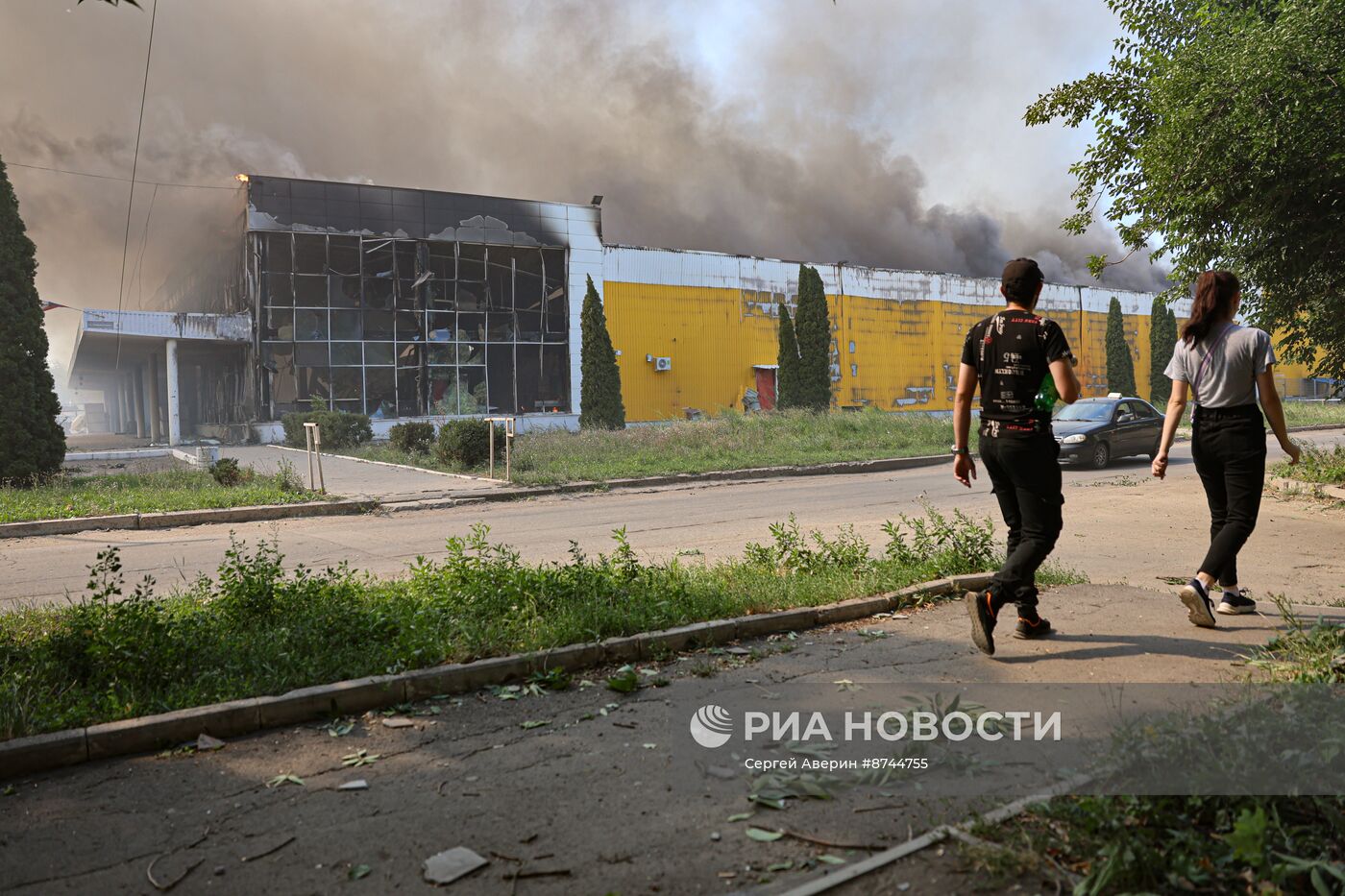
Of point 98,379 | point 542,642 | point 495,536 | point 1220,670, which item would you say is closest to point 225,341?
point 495,536

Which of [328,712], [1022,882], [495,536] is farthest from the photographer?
[495,536]

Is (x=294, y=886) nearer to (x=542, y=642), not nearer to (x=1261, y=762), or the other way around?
(x=542, y=642)

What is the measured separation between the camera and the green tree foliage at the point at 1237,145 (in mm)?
9031

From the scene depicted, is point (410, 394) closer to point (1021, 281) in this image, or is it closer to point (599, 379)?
point (599, 379)

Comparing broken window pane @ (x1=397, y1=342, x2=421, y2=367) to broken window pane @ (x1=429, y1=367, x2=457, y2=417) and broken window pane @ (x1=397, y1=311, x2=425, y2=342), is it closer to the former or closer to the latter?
broken window pane @ (x1=397, y1=311, x2=425, y2=342)

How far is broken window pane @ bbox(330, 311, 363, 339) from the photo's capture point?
32.8 m

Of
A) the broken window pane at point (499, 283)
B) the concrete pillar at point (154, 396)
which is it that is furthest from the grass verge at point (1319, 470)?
the concrete pillar at point (154, 396)

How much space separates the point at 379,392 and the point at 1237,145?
29258mm

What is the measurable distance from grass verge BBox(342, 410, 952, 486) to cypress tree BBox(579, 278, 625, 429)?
574 cm

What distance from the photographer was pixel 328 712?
4.36 metres

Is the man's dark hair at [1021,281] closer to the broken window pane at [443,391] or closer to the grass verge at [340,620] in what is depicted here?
the grass verge at [340,620]

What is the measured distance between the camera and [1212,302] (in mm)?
5457

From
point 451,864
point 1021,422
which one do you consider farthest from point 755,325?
point 451,864

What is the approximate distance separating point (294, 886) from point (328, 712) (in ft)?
5.36
